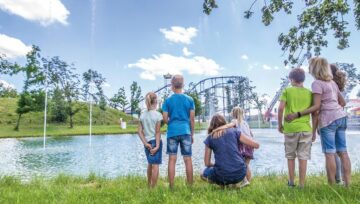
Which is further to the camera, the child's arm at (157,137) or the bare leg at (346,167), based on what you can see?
the child's arm at (157,137)

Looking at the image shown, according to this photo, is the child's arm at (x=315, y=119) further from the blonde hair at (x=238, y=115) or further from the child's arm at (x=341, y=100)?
the blonde hair at (x=238, y=115)

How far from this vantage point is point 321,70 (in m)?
3.92

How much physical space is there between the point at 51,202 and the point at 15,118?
49966 millimetres

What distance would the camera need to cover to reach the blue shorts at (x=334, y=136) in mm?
3766

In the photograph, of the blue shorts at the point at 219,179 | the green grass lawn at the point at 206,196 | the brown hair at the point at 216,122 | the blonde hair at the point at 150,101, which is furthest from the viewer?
the blonde hair at the point at 150,101

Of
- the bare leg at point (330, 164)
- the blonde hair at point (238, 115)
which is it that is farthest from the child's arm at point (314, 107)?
the blonde hair at point (238, 115)

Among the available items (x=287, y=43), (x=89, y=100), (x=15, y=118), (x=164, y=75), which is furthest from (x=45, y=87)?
(x=287, y=43)

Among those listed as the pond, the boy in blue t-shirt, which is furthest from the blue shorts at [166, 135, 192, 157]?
the pond

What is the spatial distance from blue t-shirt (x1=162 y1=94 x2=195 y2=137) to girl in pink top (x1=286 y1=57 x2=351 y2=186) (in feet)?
4.26

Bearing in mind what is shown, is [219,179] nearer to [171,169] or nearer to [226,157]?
[226,157]

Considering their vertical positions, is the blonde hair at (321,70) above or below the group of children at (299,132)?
above

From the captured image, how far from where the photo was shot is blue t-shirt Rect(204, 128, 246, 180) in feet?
12.6

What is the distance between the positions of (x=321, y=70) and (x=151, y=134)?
2.35m

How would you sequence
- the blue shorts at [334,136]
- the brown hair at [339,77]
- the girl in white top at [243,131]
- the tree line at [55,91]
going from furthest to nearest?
1. the tree line at [55,91]
2. the girl in white top at [243,131]
3. the brown hair at [339,77]
4. the blue shorts at [334,136]
